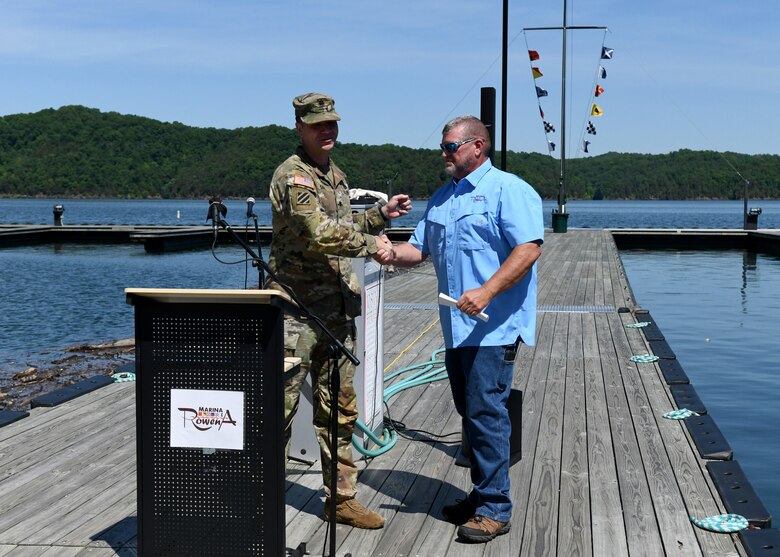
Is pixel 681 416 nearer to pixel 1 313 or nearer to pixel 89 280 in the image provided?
pixel 1 313

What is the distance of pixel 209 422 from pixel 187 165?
151 metres

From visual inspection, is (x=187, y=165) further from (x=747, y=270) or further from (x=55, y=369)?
(x=55, y=369)

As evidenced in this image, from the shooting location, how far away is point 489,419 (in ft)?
13.8

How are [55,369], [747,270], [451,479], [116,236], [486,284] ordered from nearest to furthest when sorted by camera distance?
[486,284] < [451,479] < [55,369] < [747,270] < [116,236]

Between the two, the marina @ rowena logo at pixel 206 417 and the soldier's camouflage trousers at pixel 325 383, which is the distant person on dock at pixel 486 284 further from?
the marina @ rowena logo at pixel 206 417

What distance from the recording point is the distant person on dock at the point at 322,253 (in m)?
4.13

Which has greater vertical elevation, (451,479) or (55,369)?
(451,479)

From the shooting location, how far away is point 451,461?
18.4 feet

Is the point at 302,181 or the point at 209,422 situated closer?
the point at 209,422

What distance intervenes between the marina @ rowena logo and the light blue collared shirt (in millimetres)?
1214

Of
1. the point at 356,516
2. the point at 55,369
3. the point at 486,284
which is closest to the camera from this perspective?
the point at 486,284

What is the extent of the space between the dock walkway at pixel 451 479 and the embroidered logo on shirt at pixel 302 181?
1.60 metres

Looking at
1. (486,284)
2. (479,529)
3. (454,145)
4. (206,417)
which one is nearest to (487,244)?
(486,284)

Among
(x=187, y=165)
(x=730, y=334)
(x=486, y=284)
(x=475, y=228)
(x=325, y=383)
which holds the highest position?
(x=187, y=165)
